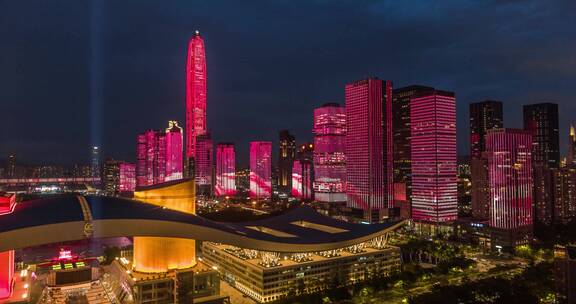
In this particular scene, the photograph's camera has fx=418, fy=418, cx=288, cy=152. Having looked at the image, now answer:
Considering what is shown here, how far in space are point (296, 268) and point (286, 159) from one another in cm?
10530

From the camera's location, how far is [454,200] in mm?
61750

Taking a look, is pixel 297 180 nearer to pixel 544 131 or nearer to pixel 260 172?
pixel 260 172

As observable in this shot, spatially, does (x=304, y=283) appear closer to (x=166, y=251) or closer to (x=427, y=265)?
(x=166, y=251)

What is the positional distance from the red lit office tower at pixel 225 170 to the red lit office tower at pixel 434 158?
51.7 m

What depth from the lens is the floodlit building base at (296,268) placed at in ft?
95.4

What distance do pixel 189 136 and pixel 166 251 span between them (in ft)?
226

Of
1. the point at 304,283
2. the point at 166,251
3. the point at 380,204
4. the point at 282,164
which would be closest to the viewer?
the point at 166,251

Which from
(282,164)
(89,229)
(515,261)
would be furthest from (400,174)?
(89,229)

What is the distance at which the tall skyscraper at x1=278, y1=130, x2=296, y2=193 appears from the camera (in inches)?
5290

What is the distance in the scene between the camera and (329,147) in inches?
3472

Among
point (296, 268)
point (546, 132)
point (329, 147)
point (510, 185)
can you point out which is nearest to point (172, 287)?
point (296, 268)

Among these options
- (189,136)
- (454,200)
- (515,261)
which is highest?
(189,136)

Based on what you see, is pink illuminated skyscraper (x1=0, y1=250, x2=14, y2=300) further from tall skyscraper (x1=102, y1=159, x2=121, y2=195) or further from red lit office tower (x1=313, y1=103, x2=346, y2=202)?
tall skyscraper (x1=102, y1=159, x2=121, y2=195)

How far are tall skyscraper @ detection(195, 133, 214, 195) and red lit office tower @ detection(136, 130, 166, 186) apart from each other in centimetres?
833
